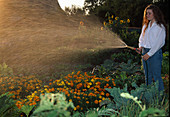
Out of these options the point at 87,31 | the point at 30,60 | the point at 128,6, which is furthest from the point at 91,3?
the point at 30,60

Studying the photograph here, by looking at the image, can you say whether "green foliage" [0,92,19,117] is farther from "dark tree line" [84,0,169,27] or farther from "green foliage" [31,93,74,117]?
"dark tree line" [84,0,169,27]

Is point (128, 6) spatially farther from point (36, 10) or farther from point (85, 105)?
point (85, 105)

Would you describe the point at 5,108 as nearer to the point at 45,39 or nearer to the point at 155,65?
the point at 155,65

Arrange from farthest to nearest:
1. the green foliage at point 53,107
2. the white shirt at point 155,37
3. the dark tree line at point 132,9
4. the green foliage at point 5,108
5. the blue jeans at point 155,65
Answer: the dark tree line at point 132,9
the blue jeans at point 155,65
the white shirt at point 155,37
the green foliage at point 5,108
the green foliage at point 53,107

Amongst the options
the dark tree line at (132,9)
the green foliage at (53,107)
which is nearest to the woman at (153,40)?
the green foliage at (53,107)

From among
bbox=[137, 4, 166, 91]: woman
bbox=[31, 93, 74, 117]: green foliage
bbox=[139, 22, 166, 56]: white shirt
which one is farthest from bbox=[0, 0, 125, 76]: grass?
bbox=[31, 93, 74, 117]: green foliage

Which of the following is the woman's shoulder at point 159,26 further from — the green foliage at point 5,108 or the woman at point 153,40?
the green foliage at point 5,108

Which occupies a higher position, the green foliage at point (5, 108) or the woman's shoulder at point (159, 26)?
the woman's shoulder at point (159, 26)

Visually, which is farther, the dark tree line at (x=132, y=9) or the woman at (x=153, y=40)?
the dark tree line at (x=132, y=9)

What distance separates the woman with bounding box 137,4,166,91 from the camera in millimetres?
3088

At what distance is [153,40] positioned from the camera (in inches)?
124

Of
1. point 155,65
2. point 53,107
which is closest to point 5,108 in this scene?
point 53,107

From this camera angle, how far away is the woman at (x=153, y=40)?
10.1 feet

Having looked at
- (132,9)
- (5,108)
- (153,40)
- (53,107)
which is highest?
(132,9)
